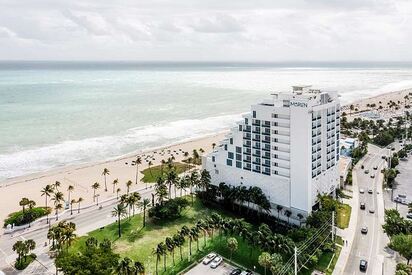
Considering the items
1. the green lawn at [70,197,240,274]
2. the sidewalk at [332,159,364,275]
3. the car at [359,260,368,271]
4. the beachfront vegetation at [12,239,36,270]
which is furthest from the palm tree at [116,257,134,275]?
the car at [359,260,368,271]

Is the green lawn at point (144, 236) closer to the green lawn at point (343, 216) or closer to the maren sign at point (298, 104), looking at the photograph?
the green lawn at point (343, 216)

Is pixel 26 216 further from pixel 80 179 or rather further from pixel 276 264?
pixel 276 264

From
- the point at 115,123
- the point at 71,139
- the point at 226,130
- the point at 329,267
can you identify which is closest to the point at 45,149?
the point at 71,139

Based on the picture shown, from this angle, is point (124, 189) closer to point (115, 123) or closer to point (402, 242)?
point (402, 242)

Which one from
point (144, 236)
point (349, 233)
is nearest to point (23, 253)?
point (144, 236)

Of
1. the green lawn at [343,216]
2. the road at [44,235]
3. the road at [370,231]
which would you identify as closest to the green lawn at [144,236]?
the road at [44,235]

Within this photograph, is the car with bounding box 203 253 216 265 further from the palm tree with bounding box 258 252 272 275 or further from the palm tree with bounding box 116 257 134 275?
the palm tree with bounding box 116 257 134 275
